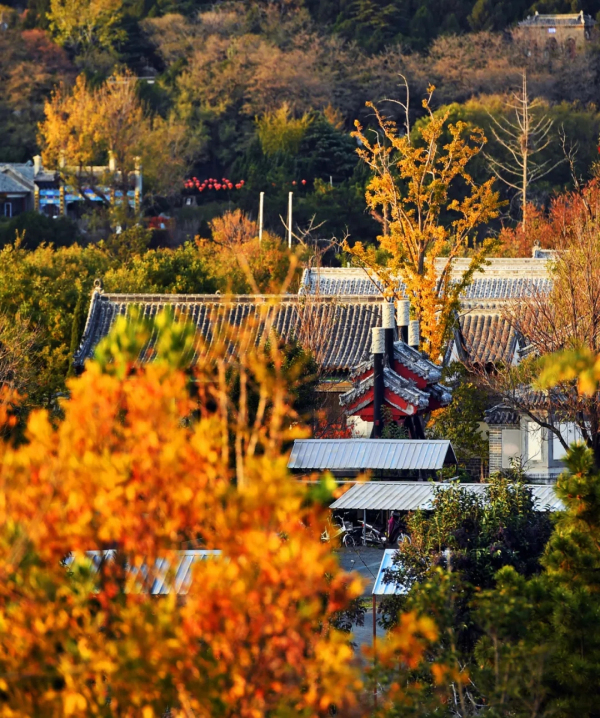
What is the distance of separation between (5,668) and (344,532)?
36.1 feet

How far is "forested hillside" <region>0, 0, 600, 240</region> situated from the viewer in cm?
6400

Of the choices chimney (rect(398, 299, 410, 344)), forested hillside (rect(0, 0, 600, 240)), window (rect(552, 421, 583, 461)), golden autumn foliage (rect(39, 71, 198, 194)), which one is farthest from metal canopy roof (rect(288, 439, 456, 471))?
golden autumn foliage (rect(39, 71, 198, 194))

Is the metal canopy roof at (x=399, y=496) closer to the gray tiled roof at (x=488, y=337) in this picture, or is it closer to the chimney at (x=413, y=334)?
the chimney at (x=413, y=334)

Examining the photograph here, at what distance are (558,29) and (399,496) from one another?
76078 millimetres

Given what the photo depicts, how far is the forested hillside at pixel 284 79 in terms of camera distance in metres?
64.0

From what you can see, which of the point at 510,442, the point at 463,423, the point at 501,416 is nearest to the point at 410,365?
the point at 463,423

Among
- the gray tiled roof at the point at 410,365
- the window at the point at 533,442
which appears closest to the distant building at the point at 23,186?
the window at the point at 533,442

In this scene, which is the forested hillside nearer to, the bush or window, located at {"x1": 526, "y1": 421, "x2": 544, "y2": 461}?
the bush

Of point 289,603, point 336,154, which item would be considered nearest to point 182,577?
point 289,603

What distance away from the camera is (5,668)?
6246 mm

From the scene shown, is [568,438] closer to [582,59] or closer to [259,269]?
[259,269]

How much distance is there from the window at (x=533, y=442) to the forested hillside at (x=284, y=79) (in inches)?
1475

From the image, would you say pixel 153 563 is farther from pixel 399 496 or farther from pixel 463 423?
pixel 463 423

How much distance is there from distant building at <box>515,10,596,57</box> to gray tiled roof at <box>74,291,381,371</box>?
197 feet
